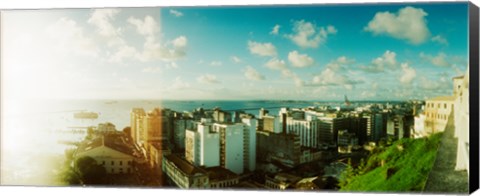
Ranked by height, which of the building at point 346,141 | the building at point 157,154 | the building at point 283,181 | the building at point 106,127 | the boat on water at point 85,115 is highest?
the boat on water at point 85,115

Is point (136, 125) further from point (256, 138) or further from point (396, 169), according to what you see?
point (396, 169)

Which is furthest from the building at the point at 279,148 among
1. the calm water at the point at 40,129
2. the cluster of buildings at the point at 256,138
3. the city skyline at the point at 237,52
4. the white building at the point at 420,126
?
the calm water at the point at 40,129

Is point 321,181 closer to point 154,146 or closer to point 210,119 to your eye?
point 210,119

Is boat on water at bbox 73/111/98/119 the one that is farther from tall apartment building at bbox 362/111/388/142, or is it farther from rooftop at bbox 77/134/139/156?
tall apartment building at bbox 362/111/388/142

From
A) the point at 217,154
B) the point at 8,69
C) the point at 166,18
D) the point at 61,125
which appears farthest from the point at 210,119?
the point at 8,69

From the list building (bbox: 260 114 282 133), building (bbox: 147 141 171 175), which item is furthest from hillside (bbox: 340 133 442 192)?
building (bbox: 147 141 171 175)

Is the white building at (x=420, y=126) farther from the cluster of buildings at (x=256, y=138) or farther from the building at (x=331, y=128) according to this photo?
the building at (x=331, y=128)

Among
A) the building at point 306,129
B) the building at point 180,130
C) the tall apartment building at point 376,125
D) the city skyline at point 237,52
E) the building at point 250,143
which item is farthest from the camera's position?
the building at point 180,130
